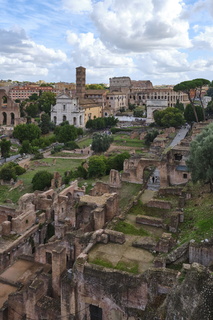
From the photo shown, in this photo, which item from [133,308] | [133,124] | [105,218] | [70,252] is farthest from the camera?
[133,124]

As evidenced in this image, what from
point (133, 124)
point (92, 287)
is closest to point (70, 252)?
point (92, 287)

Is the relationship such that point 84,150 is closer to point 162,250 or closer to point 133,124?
point 133,124

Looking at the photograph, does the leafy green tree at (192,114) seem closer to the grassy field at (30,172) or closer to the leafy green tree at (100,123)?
the leafy green tree at (100,123)

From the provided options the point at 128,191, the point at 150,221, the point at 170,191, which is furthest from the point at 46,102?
the point at 150,221

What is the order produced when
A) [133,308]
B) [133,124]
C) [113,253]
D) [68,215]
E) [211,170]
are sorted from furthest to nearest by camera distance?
[133,124] → [68,215] → [211,170] → [113,253] → [133,308]

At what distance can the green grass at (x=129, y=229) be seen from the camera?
45.9 ft

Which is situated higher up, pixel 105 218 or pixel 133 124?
pixel 133 124

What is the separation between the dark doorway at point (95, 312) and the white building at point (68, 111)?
61728 millimetres

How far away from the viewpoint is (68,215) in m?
20.1

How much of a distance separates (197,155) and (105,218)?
22.4ft

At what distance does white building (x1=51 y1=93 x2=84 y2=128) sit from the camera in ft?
234

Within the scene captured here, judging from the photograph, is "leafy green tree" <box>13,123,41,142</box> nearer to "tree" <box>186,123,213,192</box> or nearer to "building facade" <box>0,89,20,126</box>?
"building facade" <box>0,89,20,126</box>

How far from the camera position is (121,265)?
11.1 m

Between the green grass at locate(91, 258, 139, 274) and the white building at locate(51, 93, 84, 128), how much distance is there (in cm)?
6130
